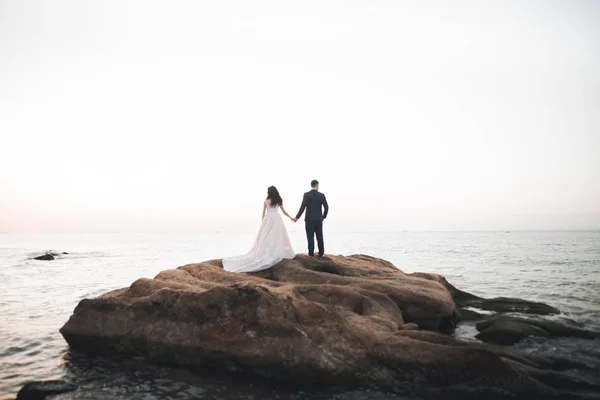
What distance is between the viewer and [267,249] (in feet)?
48.9

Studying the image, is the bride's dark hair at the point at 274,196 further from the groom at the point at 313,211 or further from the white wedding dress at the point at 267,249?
the groom at the point at 313,211

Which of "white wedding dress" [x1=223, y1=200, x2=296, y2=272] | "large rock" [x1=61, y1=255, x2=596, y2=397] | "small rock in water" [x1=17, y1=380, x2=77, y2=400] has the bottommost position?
"small rock in water" [x1=17, y1=380, x2=77, y2=400]

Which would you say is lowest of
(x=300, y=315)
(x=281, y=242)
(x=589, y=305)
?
(x=589, y=305)

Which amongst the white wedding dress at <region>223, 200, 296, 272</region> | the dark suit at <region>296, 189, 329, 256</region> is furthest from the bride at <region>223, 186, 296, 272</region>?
the dark suit at <region>296, 189, 329, 256</region>

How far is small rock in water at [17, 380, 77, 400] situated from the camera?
801cm

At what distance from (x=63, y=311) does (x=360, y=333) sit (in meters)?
15.4

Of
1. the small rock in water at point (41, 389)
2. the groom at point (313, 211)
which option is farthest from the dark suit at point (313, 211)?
the small rock in water at point (41, 389)

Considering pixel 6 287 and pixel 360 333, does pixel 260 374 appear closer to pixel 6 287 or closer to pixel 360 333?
pixel 360 333

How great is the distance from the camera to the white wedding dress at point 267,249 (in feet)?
47.6

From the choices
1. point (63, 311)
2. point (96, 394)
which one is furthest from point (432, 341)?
point (63, 311)

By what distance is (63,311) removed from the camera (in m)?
17.6

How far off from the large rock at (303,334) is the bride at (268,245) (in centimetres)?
233

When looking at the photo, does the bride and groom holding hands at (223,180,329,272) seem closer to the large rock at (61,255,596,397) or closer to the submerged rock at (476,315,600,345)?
the large rock at (61,255,596,397)

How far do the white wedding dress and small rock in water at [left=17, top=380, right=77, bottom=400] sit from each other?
6.79 m
